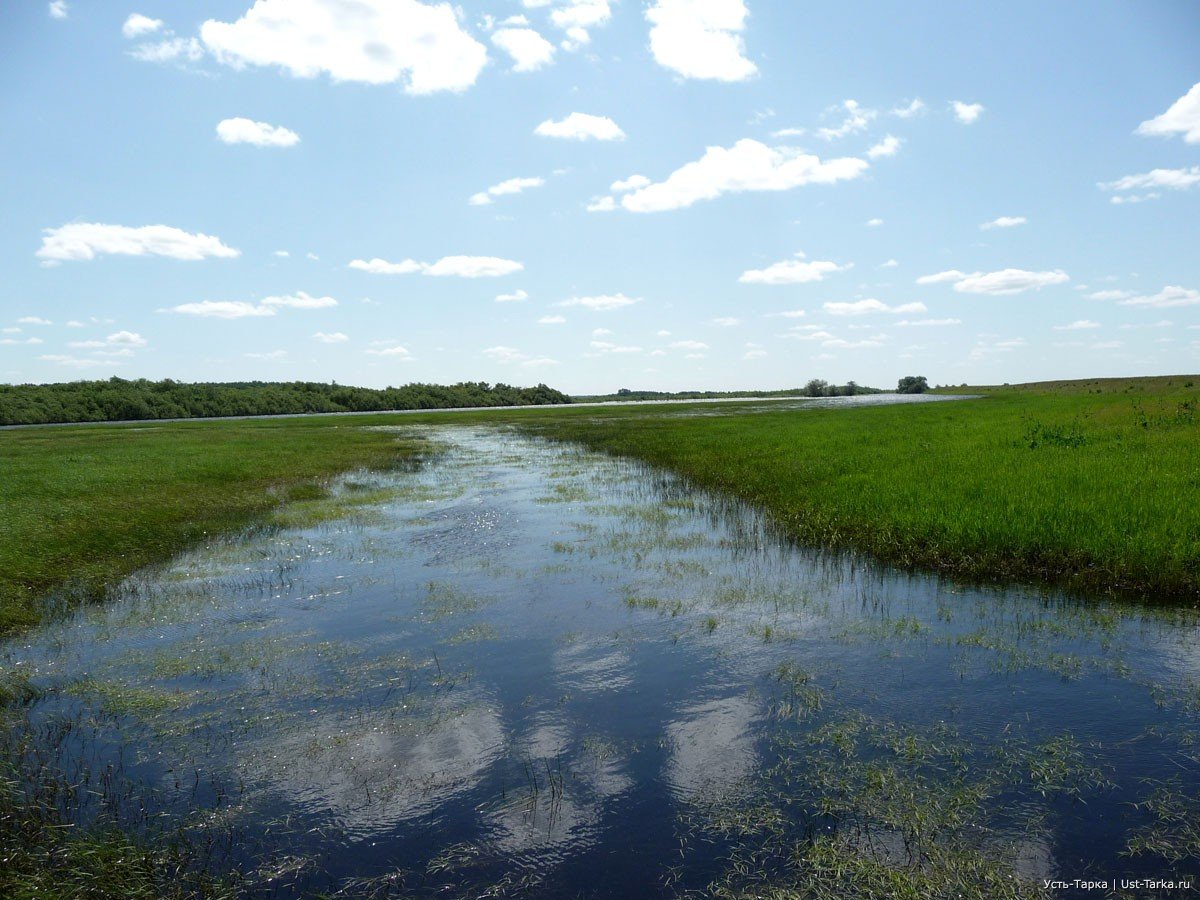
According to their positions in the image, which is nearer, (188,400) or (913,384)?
(188,400)

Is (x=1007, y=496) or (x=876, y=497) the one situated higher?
(x=1007, y=496)

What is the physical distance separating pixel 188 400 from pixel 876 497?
4617 inches

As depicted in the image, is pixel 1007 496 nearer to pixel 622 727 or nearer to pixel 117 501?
pixel 622 727

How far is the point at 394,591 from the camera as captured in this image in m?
14.1

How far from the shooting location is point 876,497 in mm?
18797

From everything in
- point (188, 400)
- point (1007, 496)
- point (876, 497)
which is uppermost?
point (188, 400)

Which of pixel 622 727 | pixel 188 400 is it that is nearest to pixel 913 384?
pixel 188 400

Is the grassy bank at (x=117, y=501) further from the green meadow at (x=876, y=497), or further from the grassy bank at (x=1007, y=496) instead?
the grassy bank at (x=1007, y=496)

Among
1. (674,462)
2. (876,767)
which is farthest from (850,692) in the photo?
(674,462)

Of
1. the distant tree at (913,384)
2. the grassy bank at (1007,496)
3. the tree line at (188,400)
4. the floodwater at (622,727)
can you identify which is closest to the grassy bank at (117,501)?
the floodwater at (622,727)

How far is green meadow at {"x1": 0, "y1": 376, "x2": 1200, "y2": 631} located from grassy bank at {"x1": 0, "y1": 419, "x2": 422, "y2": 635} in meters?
0.07

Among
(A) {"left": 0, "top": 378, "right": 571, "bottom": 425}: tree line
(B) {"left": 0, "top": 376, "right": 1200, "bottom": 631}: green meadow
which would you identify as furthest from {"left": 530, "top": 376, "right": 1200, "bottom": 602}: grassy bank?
(A) {"left": 0, "top": 378, "right": 571, "bottom": 425}: tree line

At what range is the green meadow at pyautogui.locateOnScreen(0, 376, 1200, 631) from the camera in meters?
13.5

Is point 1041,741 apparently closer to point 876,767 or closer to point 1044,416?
point 876,767
